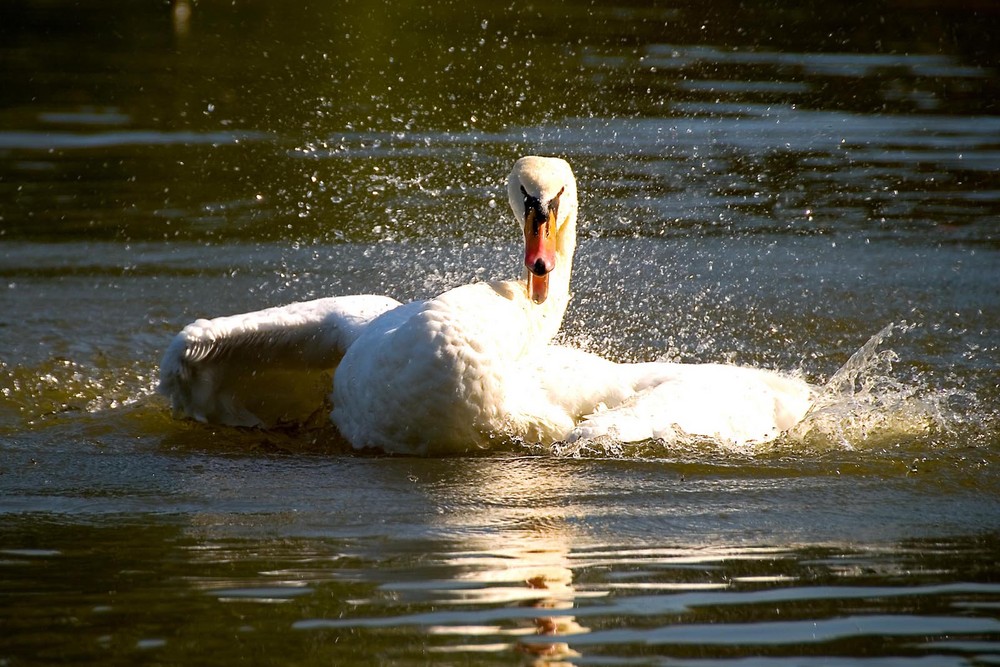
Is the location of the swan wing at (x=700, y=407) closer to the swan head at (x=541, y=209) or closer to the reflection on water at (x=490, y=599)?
the swan head at (x=541, y=209)

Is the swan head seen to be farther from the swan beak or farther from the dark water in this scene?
the dark water

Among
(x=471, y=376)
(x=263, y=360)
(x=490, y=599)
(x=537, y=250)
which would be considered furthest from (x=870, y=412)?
(x=490, y=599)

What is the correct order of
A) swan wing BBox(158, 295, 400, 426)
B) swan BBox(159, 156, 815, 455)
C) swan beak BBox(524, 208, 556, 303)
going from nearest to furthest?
swan BBox(159, 156, 815, 455)
swan beak BBox(524, 208, 556, 303)
swan wing BBox(158, 295, 400, 426)

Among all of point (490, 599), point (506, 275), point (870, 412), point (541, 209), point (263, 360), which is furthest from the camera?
point (506, 275)

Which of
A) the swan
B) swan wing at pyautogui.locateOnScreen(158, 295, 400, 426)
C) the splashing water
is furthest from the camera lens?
swan wing at pyautogui.locateOnScreen(158, 295, 400, 426)

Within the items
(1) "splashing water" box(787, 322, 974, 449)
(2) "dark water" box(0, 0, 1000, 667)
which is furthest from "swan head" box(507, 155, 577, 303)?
(1) "splashing water" box(787, 322, 974, 449)

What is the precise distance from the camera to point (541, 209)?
7.02m

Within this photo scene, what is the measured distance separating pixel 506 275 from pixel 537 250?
3.17m

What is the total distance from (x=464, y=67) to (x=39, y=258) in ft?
24.0

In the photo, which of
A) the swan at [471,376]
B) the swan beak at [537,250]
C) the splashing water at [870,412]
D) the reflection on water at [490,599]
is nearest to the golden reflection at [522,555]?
the reflection on water at [490,599]

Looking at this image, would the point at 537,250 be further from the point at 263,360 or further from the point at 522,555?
the point at 522,555

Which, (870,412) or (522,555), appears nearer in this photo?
(522,555)

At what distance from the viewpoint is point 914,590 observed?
4.78 meters

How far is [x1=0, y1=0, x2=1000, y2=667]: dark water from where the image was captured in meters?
4.61
